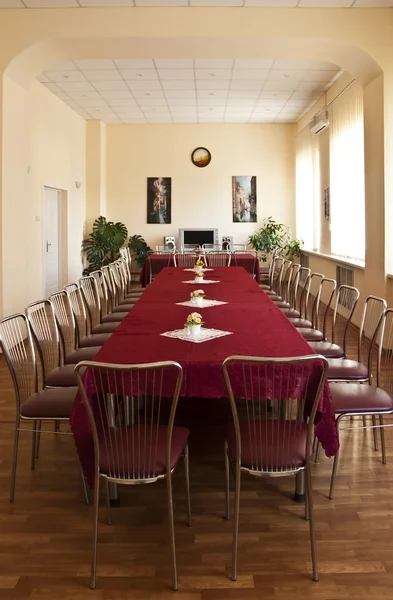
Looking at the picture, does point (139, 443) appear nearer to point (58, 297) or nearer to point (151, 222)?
point (58, 297)

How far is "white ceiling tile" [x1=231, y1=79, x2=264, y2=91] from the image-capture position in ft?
31.2

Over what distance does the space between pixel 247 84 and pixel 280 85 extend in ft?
1.88

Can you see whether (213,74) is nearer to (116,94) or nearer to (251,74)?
(251,74)

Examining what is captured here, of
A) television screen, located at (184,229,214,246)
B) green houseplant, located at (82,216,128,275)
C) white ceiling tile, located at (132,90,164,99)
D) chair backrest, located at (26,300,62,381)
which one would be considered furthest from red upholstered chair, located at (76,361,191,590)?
television screen, located at (184,229,214,246)

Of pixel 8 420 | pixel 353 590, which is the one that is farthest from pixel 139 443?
pixel 8 420

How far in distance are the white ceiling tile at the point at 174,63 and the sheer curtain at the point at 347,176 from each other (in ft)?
8.01

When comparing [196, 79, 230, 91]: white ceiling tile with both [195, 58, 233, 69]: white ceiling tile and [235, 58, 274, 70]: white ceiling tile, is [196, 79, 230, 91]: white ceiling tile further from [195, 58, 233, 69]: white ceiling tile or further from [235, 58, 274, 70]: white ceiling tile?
[235, 58, 274, 70]: white ceiling tile

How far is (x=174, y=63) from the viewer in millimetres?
8492

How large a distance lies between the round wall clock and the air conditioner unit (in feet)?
10.1

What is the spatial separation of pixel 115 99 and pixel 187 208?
351cm

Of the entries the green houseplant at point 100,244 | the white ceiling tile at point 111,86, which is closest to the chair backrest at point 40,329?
the white ceiling tile at point 111,86

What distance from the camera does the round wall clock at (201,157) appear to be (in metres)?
13.5

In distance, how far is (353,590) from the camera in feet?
7.84

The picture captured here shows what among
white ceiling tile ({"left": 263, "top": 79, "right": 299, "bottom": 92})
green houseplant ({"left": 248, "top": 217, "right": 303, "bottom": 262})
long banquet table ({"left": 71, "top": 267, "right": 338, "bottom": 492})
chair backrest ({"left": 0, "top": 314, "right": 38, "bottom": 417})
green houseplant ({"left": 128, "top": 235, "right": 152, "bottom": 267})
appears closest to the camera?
long banquet table ({"left": 71, "top": 267, "right": 338, "bottom": 492})
